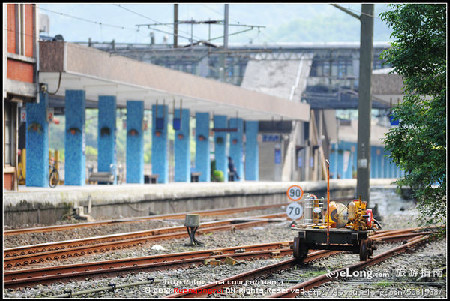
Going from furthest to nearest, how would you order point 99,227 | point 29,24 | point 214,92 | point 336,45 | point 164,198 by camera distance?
point 336,45 → point 214,92 → point 164,198 → point 29,24 → point 99,227

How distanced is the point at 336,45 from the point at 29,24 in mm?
47069

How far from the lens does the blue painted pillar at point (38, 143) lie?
30.5 metres

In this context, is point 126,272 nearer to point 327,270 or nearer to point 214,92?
point 327,270

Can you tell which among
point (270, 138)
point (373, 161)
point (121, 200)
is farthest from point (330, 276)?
point (373, 161)

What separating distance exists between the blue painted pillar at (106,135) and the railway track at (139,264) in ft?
58.4

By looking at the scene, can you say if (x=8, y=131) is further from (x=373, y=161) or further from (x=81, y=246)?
(x=373, y=161)

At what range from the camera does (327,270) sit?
1466 cm

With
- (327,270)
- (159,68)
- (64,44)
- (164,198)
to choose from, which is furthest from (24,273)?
(159,68)

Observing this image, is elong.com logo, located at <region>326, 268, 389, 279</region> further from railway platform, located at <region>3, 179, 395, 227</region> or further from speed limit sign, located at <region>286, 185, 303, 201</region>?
speed limit sign, located at <region>286, 185, 303, 201</region>

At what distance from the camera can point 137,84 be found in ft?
105

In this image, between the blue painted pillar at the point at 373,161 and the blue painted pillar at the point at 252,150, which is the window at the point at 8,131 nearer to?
the blue painted pillar at the point at 252,150

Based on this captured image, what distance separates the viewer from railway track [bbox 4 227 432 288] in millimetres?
12766

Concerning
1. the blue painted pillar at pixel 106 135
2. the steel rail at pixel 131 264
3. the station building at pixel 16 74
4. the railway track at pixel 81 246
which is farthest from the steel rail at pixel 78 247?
the blue painted pillar at pixel 106 135

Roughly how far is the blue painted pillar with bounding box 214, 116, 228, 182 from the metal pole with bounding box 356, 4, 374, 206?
23464 millimetres
